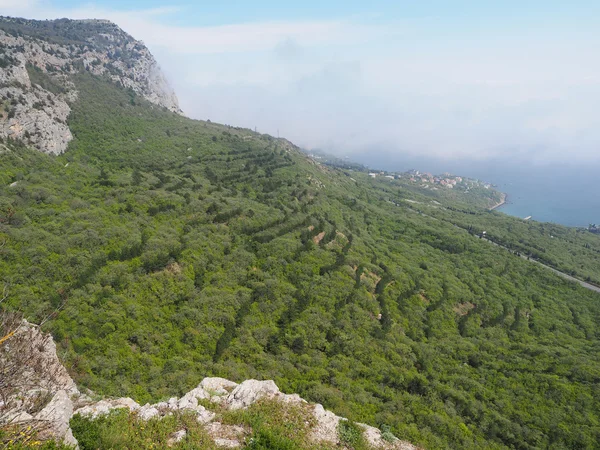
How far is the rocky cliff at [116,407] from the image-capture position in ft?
36.4

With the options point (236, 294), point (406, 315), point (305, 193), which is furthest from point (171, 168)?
point (406, 315)

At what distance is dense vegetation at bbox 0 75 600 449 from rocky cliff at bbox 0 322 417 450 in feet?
36.5

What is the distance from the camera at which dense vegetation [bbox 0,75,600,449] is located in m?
34.4

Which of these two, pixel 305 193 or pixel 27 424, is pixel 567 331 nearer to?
pixel 305 193

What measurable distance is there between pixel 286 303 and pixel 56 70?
123 m

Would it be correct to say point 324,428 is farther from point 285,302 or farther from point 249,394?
point 285,302

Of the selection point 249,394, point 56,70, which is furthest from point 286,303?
point 56,70

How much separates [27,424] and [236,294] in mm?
38177

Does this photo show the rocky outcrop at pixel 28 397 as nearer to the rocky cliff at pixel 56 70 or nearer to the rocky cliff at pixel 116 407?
the rocky cliff at pixel 116 407

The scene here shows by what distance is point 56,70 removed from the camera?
362 ft

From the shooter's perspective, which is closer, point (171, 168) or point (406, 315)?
point (406, 315)

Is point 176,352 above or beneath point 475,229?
beneath

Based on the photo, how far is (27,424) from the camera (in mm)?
11109

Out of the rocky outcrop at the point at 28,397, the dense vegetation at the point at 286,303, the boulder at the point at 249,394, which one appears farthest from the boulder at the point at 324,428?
the rocky outcrop at the point at 28,397
